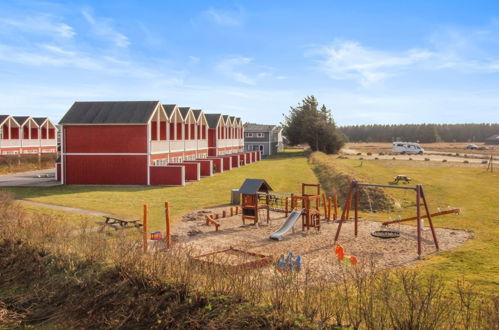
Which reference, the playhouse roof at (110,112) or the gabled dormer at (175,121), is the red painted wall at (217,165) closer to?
the gabled dormer at (175,121)

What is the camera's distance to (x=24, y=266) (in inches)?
→ 535

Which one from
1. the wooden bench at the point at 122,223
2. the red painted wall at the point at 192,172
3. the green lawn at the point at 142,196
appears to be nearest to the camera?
the wooden bench at the point at 122,223

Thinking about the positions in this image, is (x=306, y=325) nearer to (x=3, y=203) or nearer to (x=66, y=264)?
(x=66, y=264)

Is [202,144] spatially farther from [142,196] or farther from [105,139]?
[142,196]

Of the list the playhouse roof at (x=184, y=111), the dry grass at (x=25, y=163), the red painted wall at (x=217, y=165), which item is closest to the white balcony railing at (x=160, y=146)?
the playhouse roof at (x=184, y=111)

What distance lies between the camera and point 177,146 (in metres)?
44.2

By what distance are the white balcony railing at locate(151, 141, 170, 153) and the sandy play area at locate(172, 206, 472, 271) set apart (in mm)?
16925

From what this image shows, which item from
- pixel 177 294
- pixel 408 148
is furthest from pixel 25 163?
pixel 408 148

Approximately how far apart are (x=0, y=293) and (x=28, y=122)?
191 ft

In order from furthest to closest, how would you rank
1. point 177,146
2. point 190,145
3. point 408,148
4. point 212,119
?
point 408,148 → point 212,119 → point 190,145 → point 177,146

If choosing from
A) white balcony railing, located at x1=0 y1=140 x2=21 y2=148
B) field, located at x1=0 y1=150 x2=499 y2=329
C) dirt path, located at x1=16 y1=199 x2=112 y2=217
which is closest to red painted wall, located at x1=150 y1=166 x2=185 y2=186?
dirt path, located at x1=16 y1=199 x2=112 y2=217

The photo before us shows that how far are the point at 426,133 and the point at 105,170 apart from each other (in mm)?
139759

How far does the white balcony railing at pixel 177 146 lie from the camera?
141ft

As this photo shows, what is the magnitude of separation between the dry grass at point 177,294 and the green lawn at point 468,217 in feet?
7.30
